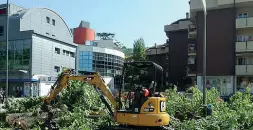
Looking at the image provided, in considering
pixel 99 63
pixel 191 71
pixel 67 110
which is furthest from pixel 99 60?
pixel 67 110

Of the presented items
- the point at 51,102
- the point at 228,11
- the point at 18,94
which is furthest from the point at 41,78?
the point at 51,102

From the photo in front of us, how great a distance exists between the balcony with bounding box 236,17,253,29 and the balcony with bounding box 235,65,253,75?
465 centimetres

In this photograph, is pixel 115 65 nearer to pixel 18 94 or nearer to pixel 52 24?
pixel 52 24

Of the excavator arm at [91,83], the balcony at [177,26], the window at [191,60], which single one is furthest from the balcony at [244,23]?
the excavator arm at [91,83]

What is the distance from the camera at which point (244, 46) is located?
1405 inches

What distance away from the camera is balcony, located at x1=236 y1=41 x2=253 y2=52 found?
35.3 m

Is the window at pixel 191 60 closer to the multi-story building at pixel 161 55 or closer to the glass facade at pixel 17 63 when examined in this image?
the multi-story building at pixel 161 55

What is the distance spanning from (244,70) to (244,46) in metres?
2.78

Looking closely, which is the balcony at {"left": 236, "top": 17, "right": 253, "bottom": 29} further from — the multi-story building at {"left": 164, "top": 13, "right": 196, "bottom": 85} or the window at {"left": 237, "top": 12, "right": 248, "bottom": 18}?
the multi-story building at {"left": 164, "top": 13, "right": 196, "bottom": 85}

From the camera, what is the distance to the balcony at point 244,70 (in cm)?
3525

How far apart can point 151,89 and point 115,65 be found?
184ft

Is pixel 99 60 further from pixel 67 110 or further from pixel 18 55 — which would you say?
pixel 67 110

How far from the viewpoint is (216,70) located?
3791 cm

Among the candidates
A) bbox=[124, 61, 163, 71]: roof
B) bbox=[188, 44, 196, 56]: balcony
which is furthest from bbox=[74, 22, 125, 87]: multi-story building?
bbox=[124, 61, 163, 71]: roof
